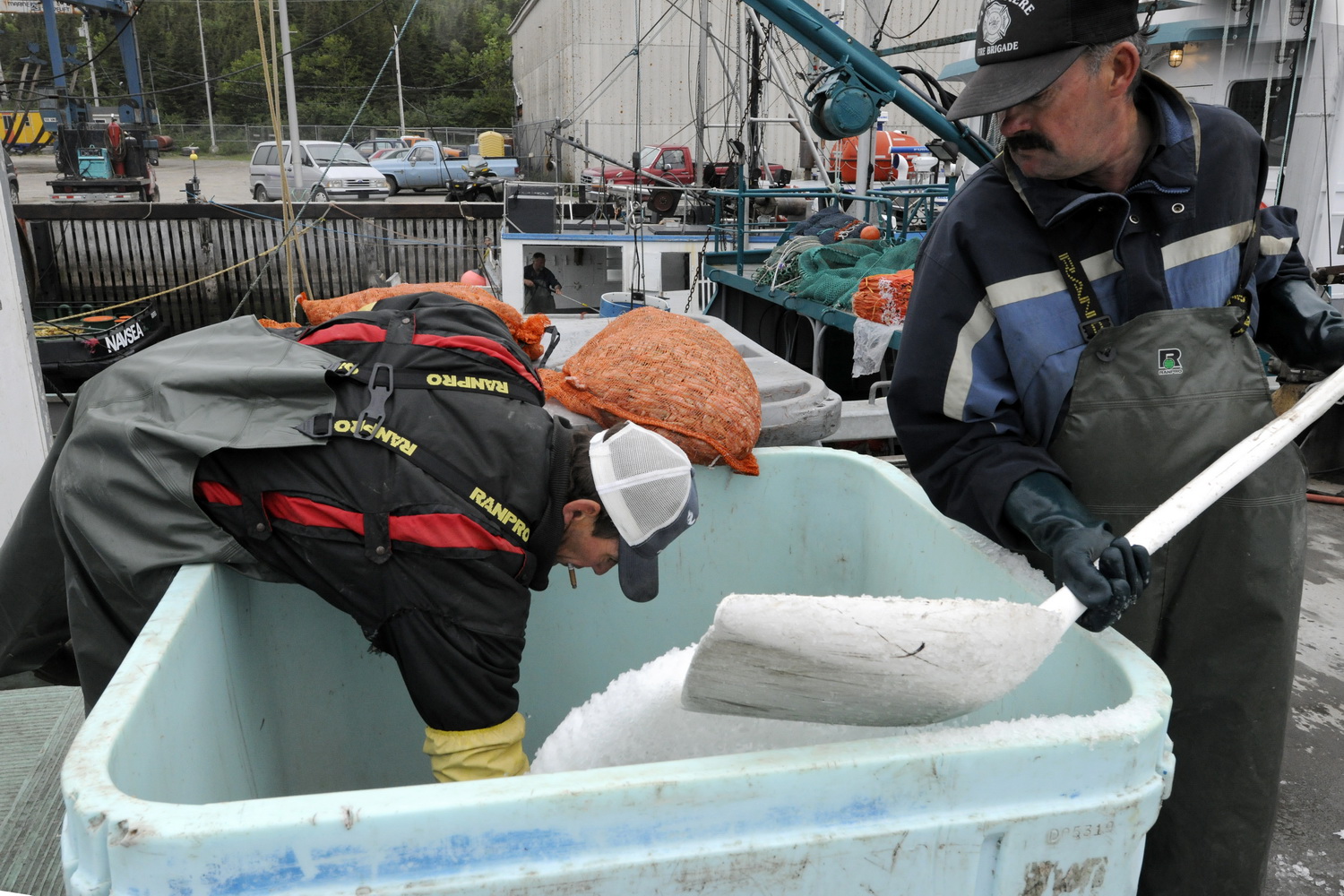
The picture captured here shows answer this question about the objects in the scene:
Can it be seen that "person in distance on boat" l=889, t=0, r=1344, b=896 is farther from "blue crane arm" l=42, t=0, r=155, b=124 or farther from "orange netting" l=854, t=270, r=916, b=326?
"blue crane arm" l=42, t=0, r=155, b=124

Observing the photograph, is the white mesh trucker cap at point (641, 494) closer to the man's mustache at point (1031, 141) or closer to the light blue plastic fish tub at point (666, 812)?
the light blue plastic fish tub at point (666, 812)

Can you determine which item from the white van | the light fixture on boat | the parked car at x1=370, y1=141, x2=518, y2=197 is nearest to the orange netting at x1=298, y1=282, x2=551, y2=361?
the light fixture on boat

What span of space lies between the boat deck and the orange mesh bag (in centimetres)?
119

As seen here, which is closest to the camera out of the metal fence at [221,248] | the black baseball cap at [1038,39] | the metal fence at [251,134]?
the black baseball cap at [1038,39]

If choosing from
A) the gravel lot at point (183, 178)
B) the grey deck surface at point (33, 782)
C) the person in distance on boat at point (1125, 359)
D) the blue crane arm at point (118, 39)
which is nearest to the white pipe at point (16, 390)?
the grey deck surface at point (33, 782)

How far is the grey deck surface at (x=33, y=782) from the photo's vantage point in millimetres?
2098

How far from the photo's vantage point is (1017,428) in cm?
162

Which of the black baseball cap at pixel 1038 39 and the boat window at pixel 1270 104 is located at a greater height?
the boat window at pixel 1270 104

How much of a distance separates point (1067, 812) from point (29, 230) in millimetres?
19631

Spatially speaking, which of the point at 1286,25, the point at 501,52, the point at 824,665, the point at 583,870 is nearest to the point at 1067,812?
the point at 824,665

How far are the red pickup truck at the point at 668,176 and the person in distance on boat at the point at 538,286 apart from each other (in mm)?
1299

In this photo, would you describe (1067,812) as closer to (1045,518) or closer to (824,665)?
(824,665)

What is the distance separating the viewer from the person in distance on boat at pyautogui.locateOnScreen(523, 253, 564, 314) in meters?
10.5

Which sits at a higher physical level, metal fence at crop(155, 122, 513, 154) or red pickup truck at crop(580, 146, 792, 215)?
metal fence at crop(155, 122, 513, 154)
